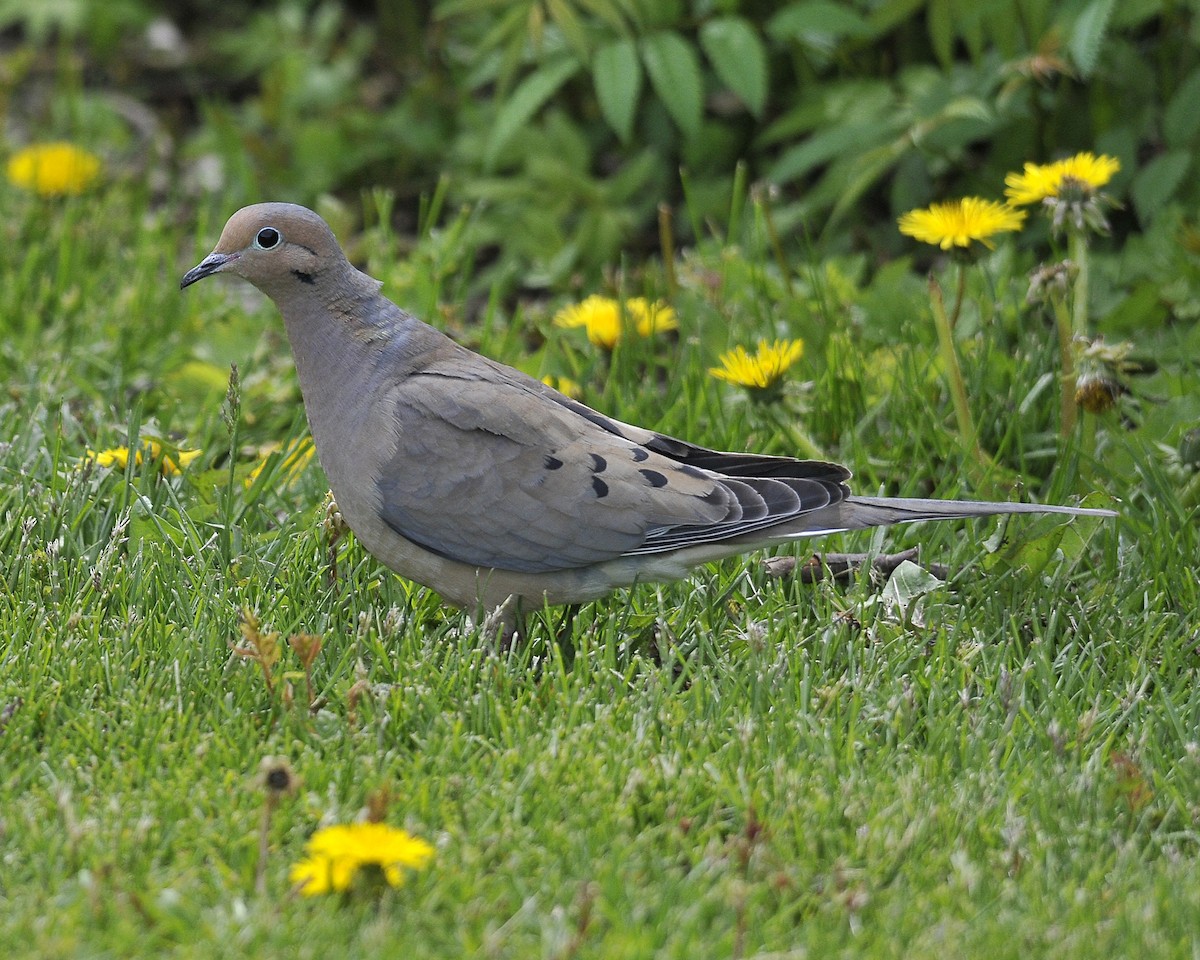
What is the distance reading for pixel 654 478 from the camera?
368 cm

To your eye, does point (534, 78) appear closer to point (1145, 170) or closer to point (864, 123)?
point (864, 123)

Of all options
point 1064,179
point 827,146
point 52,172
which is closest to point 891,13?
point 827,146

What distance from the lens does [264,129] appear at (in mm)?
7188

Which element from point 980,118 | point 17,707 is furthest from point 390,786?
point 980,118

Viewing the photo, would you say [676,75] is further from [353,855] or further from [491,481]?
[353,855]

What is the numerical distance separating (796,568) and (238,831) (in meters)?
1.59

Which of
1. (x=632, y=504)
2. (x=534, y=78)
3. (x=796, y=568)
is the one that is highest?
(x=534, y=78)

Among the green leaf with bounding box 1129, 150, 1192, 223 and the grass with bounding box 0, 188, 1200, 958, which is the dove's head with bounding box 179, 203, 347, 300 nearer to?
the grass with bounding box 0, 188, 1200, 958

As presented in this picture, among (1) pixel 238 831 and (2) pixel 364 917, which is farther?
(1) pixel 238 831

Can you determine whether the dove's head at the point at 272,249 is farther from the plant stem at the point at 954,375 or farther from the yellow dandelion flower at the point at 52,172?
the yellow dandelion flower at the point at 52,172

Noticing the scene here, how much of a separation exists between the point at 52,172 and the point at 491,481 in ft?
11.0

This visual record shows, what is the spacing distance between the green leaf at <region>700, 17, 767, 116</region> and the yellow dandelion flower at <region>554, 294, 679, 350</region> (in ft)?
2.61

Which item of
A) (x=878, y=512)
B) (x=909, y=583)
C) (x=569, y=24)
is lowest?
(x=909, y=583)

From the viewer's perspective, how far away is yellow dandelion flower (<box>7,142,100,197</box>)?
20.2ft
